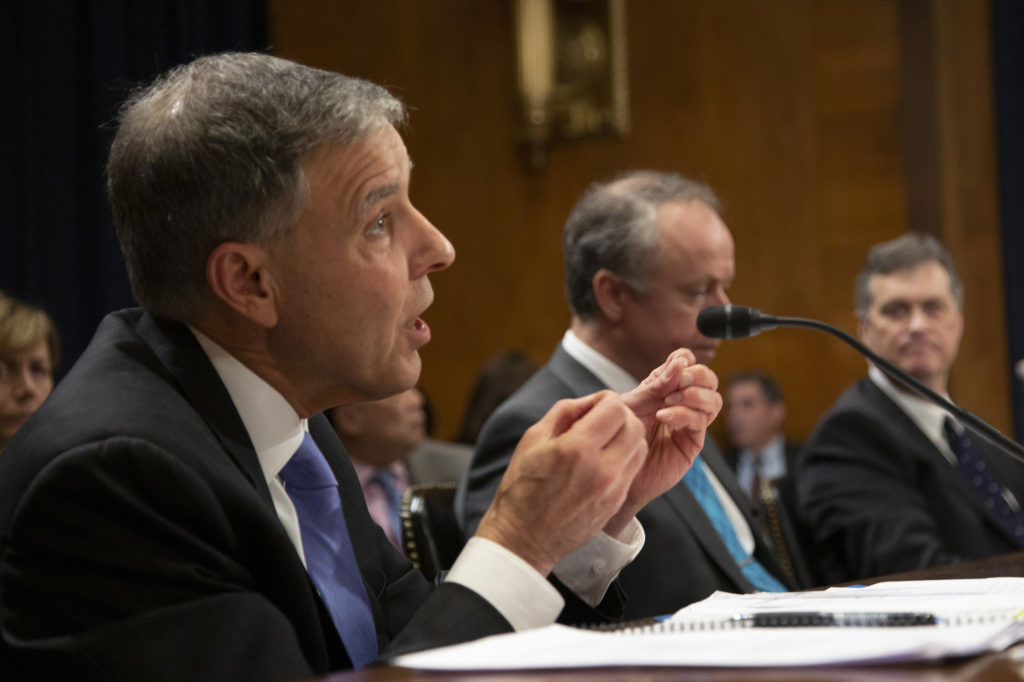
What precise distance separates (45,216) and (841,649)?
5476 mm

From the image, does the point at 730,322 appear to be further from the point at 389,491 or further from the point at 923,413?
the point at 389,491

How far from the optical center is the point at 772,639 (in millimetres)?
1026

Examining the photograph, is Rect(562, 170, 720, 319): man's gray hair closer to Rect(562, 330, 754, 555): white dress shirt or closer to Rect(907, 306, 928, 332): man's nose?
Rect(562, 330, 754, 555): white dress shirt

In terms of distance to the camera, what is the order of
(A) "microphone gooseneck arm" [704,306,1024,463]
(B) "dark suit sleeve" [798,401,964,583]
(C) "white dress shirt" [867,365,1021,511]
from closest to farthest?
(A) "microphone gooseneck arm" [704,306,1024,463] → (B) "dark suit sleeve" [798,401,964,583] → (C) "white dress shirt" [867,365,1021,511]

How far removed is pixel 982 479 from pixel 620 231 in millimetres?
1320

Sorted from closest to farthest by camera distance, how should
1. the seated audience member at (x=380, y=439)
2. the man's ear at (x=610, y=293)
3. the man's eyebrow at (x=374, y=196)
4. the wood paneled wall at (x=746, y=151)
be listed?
the man's eyebrow at (x=374, y=196)
the man's ear at (x=610, y=293)
the seated audience member at (x=380, y=439)
the wood paneled wall at (x=746, y=151)

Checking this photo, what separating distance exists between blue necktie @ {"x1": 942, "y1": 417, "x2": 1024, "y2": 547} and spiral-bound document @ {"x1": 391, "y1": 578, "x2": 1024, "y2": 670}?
215cm

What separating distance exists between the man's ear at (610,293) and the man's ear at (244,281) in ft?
4.92

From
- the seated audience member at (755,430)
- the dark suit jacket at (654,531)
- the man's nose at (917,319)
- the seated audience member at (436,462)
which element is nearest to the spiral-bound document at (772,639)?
the dark suit jacket at (654,531)

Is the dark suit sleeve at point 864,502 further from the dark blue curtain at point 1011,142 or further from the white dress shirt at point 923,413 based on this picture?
the dark blue curtain at point 1011,142

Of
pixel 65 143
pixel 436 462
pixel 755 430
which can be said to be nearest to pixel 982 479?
pixel 436 462

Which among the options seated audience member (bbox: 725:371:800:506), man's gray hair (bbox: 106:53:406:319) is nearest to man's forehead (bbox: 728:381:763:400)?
seated audience member (bbox: 725:371:800:506)

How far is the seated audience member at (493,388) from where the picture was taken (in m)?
5.15

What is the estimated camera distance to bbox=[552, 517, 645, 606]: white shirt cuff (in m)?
1.59
